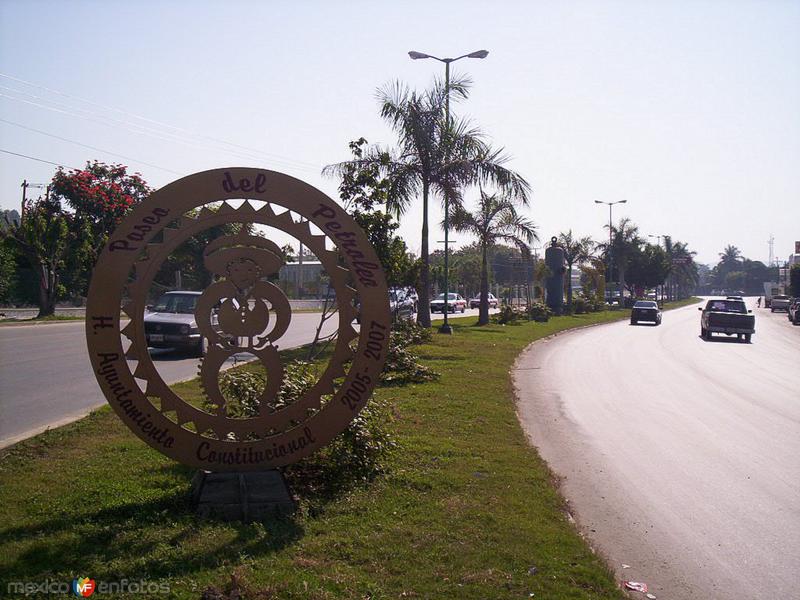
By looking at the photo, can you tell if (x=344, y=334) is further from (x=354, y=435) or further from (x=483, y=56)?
(x=483, y=56)

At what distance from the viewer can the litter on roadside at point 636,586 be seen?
5176 mm

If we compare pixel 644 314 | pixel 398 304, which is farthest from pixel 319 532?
pixel 644 314

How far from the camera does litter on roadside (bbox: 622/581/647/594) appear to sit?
17.0 feet

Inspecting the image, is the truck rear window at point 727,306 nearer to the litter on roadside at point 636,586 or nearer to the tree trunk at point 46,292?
the tree trunk at point 46,292

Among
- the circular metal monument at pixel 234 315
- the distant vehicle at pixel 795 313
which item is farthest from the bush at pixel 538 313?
the circular metal monument at pixel 234 315

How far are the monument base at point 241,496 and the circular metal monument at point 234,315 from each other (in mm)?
143

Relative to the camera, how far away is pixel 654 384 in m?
16.5

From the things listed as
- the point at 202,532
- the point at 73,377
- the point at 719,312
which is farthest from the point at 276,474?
the point at 719,312

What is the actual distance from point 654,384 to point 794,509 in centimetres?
946

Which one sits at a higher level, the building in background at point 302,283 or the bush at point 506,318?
the building in background at point 302,283

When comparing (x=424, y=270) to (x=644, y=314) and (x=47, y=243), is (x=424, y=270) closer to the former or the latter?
(x=47, y=243)

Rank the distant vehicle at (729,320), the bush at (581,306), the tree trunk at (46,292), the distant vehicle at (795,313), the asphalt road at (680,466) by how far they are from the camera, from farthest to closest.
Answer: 1. the bush at (581,306)
2. the distant vehicle at (795,313)
3. the tree trunk at (46,292)
4. the distant vehicle at (729,320)
5. the asphalt road at (680,466)

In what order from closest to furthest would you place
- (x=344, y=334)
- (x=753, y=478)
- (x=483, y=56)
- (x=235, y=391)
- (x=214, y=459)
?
(x=214, y=459) → (x=344, y=334) → (x=235, y=391) → (x=753, y=478) → (x=483, y=56)

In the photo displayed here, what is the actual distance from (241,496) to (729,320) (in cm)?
2856
